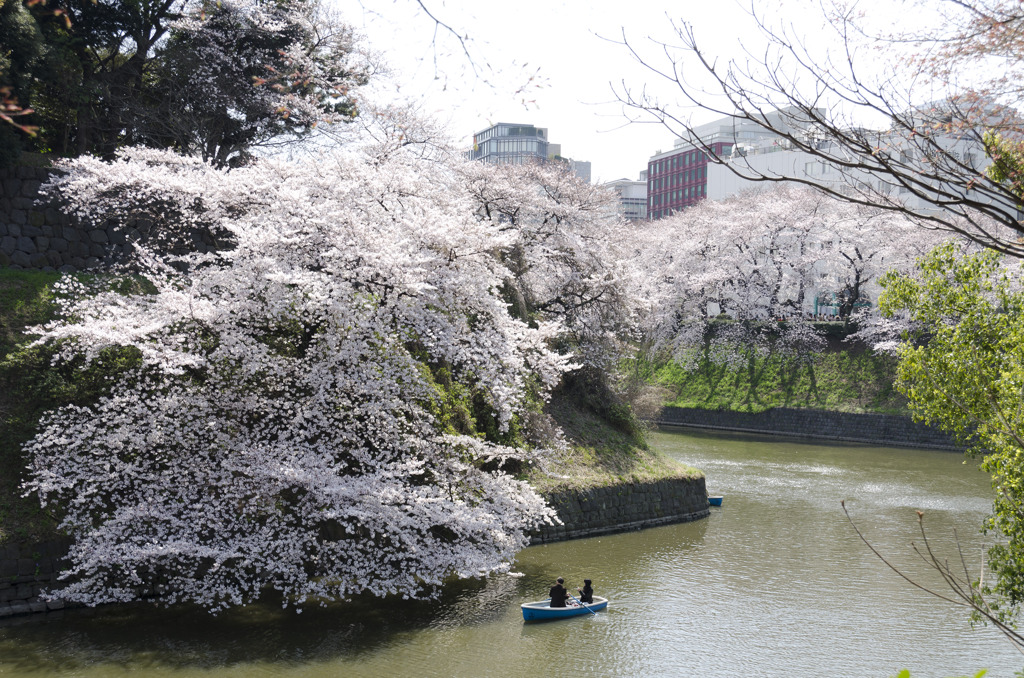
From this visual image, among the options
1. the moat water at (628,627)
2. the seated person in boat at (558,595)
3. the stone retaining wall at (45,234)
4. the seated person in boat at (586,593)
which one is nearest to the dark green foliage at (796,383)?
the moat water at (628,627)

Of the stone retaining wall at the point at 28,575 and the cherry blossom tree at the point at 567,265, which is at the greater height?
the cherry blossom tree at the point at 567,265

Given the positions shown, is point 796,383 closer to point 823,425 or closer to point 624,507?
point 823,425

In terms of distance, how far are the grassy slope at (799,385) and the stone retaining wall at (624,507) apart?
14776mm

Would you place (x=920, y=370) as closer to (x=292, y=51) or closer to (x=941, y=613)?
(x=941, y=613)

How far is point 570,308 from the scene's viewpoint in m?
23.7

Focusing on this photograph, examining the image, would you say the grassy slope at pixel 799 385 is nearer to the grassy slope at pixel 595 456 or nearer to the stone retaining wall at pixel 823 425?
the stone retaining wall at pixel 823 425

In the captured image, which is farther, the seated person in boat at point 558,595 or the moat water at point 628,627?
the seated person in boat at point 558,595

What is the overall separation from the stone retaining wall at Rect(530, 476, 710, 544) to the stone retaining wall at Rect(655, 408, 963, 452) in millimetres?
16257

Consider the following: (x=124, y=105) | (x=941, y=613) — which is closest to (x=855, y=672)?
(x=941, y=613)

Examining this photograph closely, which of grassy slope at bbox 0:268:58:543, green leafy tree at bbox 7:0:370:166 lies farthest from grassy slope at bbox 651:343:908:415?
grassy slope at bbox 0:268:58:543

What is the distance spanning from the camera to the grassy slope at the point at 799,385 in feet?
115

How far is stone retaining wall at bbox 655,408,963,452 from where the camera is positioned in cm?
3247

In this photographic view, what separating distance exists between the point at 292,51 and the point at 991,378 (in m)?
18.1

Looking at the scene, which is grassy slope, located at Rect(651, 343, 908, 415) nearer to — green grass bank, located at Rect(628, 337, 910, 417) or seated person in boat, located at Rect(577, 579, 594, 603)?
green grass bank, located at Rect(628, 337, 910, 417)
